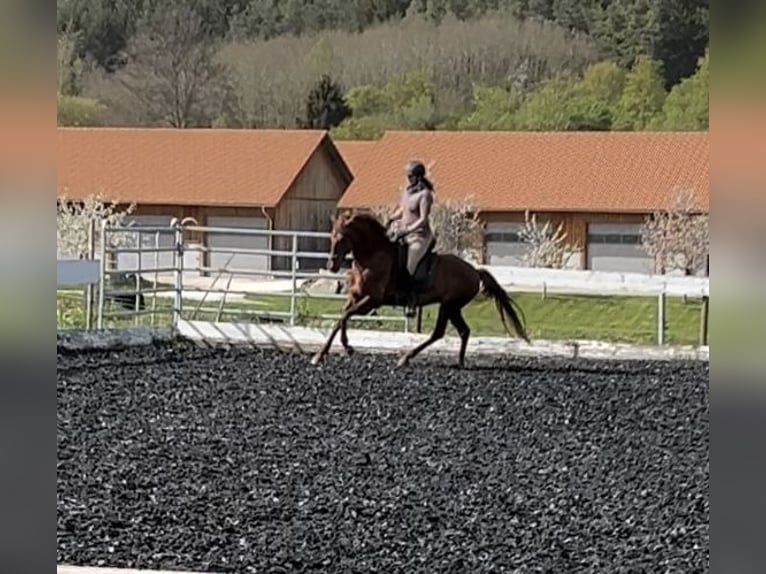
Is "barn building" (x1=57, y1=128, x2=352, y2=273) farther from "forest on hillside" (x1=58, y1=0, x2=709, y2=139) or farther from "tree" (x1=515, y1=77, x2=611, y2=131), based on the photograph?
"tree" (x1=515, y1=77, x2=611, y2=131)

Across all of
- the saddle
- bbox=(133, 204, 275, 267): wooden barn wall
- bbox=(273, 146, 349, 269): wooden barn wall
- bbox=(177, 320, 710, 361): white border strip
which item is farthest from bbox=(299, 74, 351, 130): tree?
the saddle

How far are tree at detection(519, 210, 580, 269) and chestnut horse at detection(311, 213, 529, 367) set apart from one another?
10.4 meters

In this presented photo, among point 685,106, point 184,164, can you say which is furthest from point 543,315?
point 685,106

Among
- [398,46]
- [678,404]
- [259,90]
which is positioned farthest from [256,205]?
[678,404]

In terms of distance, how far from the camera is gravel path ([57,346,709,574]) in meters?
3.53

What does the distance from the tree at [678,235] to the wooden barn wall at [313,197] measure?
21.1ft

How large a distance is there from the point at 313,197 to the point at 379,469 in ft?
65.9

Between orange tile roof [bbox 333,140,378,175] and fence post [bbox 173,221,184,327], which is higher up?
orange tile roof [bbox 333,140,378,175]

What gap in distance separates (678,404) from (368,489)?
2.78 meters

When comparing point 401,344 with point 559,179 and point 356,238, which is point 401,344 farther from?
point 559,179

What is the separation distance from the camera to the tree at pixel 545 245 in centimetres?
1984

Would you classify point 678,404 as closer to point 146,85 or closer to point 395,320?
point 395,320

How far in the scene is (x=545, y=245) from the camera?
20.1 metres

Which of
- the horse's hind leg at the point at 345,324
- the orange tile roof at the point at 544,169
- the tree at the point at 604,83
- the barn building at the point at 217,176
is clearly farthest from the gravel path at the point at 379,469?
the tree at the point at 604,83
